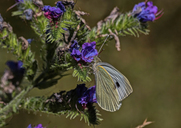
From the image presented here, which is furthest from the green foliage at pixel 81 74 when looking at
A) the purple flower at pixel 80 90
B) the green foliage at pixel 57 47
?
the purple flower at pixel 80 90

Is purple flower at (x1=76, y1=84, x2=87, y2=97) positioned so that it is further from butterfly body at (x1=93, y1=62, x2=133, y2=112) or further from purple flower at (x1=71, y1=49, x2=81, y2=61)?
purple flower at (x1=71, y1=49, x2=81, y2=61)

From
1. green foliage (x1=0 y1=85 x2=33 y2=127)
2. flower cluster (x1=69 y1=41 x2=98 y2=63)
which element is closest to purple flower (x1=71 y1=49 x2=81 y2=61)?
flower cluster (x1=69 y1=41 x2=98 y2=63)

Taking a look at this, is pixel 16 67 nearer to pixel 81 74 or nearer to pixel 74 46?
pixel 74 46

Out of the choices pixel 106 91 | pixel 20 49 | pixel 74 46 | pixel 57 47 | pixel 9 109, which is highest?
pixel 20 49

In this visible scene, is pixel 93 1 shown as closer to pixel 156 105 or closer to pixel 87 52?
pixel 156 105

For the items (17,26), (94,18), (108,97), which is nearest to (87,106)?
(108,97)

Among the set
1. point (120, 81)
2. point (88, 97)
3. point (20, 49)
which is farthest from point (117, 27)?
point (20, 49)
